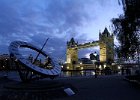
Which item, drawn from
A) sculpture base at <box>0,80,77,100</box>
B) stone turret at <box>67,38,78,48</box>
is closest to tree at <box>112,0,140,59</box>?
sculpture base at <box>0,80,77,100</box>

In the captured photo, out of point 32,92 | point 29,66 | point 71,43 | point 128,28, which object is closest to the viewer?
point 32,92

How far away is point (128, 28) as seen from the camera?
2914 centimetres

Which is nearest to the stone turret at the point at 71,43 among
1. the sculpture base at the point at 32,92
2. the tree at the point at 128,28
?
the tree at the point at 128,28

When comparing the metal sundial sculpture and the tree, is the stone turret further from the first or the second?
the metal sundial sculpture

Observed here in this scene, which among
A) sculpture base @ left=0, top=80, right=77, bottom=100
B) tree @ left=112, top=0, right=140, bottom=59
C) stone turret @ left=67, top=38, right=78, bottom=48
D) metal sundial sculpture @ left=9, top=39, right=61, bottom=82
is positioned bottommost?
sculpture base @ left=0, top=80, right=77, bottom=100

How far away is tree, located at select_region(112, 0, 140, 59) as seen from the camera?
27625 millimetres

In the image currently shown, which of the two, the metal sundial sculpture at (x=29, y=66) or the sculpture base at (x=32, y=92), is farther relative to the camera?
the metal sundial sculpture at (x=29, y=66)

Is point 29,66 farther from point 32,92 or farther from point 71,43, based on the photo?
point 71,43

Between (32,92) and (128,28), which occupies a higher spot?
(128,28)

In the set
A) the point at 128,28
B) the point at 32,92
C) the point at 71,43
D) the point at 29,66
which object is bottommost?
the point at 32,92

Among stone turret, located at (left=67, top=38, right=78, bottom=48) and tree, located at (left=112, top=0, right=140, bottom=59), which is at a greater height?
stone turret, located at (left=67, top=38, right=78, bottom=48)

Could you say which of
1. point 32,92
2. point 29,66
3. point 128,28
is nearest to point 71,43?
point 128,28

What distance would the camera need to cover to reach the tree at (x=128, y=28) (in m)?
27.6

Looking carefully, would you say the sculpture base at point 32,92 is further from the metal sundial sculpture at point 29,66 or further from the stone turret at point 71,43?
the stone turret at point 71,43
